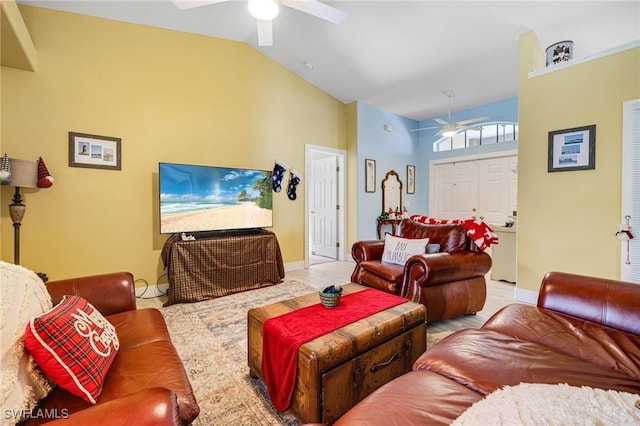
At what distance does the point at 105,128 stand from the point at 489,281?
5227 mm

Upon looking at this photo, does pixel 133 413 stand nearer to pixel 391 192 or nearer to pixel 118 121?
pixel 118 121

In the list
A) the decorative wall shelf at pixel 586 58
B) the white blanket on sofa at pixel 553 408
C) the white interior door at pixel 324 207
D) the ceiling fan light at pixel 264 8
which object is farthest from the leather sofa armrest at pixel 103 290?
the decorative wall shelf at pixel 586 58

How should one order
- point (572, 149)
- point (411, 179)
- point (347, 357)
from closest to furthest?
point (347, 357), point (572, 149), point (411, 179)

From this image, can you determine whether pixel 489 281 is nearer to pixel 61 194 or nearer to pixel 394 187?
pixel 394 187

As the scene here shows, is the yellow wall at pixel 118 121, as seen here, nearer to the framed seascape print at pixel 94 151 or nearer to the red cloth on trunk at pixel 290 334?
the framed seascape print at pixel 94 151

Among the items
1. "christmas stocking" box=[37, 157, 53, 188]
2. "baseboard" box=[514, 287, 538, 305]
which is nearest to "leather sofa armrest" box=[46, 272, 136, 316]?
"christmas stocking" box=[37, 157, 53, 188]

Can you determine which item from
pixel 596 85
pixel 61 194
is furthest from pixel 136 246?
pixel 596 85

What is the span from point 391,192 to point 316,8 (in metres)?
4.14

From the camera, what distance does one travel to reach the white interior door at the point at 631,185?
262 centimetres

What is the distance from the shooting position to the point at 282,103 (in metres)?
4.50

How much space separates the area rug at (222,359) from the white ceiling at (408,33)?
330 cm

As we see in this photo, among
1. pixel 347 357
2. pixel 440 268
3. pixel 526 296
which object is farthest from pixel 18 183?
pixel 526 296

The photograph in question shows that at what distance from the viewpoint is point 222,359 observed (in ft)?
6.60


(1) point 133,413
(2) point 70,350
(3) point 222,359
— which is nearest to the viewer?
(1) point 133,413
